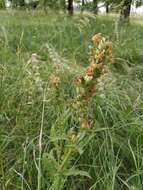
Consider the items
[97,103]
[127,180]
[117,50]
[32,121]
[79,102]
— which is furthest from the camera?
[117,50]

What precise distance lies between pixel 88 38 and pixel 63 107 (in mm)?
3757

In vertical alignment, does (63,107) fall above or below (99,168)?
above

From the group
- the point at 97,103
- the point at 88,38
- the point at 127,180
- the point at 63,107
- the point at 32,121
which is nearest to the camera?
the point at 127,180

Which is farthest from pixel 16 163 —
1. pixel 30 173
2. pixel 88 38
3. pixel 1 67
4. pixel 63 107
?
pixel 88 38

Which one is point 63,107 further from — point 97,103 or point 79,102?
point 79,102

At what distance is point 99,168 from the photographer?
225 centimetres

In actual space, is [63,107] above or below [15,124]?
above

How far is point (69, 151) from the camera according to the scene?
1621mm

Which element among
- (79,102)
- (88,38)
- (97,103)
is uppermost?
(79,102)

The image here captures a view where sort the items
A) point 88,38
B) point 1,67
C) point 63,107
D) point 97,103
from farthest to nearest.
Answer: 1. point 88,38
2. point 1,67
3. point 97,103
4. point 63,107

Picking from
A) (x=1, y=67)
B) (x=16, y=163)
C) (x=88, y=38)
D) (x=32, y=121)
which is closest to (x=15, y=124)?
(x=32, y=121)

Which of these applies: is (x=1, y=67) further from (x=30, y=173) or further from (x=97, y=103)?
(x=30, y=173)

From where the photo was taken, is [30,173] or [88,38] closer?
[30,173]

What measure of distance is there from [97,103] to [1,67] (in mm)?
846
